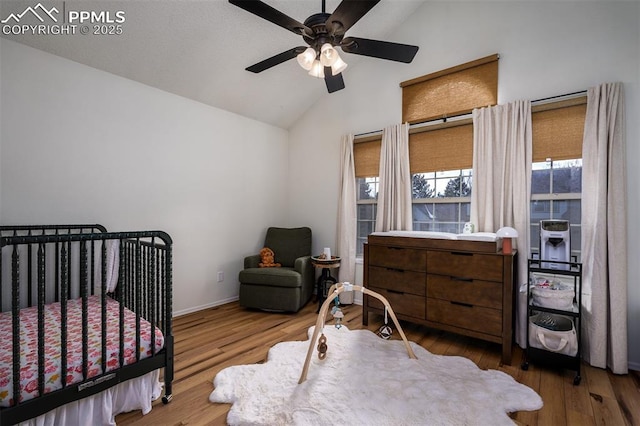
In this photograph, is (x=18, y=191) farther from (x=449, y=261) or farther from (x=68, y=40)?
(x=449, y=261)

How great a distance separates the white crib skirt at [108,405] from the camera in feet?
4.49

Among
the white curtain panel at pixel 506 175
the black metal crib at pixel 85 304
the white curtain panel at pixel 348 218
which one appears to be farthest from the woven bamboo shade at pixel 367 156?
the black metal crib at pixel 85 304

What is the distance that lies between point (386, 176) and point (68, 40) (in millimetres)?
3166

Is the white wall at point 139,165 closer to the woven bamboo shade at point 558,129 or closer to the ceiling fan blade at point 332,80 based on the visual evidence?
the ceiling fan blade at point 332,80

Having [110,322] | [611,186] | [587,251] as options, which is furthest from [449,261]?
[110,322]

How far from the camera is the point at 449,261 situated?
97.3 inches

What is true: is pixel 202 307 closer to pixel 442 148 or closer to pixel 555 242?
pixel 442 148

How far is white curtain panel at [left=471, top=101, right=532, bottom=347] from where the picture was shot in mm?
2475

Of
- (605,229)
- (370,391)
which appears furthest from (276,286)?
(605,229)

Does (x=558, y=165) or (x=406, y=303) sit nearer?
(x=558, y=165)

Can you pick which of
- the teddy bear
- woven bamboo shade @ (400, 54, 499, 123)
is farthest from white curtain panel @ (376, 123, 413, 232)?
the teddy bear

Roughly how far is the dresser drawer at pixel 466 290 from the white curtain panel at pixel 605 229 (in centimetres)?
67

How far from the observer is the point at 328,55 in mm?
1850

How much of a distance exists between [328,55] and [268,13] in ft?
1.40
